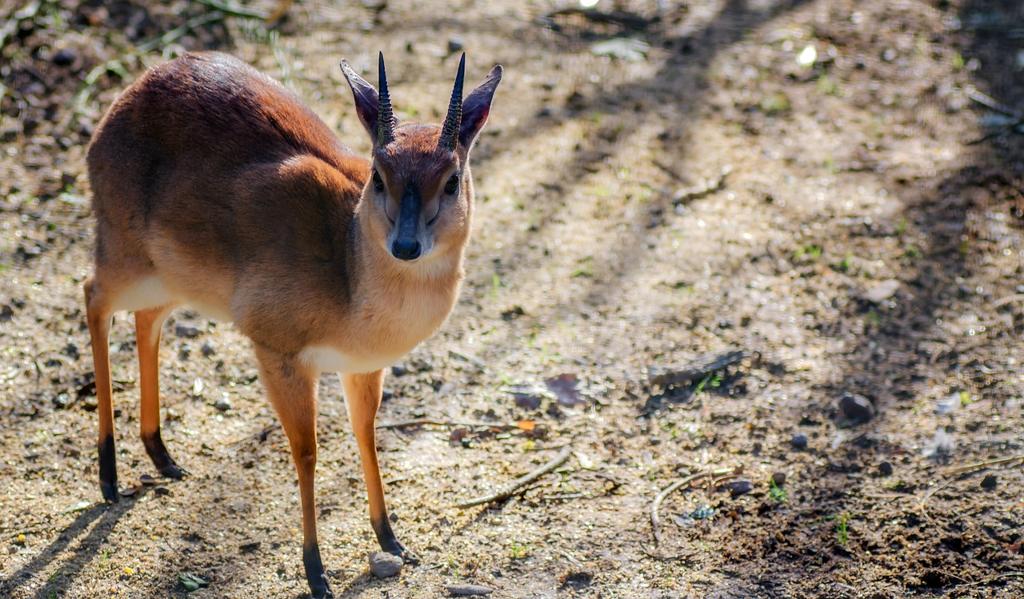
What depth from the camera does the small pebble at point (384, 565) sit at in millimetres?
4793

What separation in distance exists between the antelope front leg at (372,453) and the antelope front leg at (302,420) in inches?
11.2

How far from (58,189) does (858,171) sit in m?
5.25

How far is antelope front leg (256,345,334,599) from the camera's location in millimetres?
4637

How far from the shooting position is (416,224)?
→ 165 inches

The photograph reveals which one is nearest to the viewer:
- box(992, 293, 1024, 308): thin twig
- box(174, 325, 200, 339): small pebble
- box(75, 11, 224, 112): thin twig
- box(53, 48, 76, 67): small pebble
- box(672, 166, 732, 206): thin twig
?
box(174, 325, 200, 339): small pebble

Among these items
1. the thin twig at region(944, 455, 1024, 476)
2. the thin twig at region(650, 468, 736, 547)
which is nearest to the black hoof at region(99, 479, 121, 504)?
the thin twig at region(650, 468, 736, 547)

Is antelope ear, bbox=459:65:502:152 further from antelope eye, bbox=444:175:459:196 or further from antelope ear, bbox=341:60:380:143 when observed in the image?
antelope ear, bbox=341:60:380:143

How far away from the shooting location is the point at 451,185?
436 cm

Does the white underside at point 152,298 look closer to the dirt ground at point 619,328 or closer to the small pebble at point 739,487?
the dirt ground at point 619,328

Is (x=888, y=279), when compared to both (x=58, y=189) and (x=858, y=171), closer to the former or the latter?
(x=858, y=171)

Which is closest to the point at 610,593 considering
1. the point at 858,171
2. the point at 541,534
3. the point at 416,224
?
the point at 541,534

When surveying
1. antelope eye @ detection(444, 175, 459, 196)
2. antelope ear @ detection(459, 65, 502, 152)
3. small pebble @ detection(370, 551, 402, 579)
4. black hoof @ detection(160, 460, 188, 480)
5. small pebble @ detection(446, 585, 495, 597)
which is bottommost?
small pebble @ detection(446, 585, 495, 597)

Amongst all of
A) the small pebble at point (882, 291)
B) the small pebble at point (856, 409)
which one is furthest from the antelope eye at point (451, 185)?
the small pebble at point (882, 291)

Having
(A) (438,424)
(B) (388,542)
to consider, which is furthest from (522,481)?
(B) (388,542)
